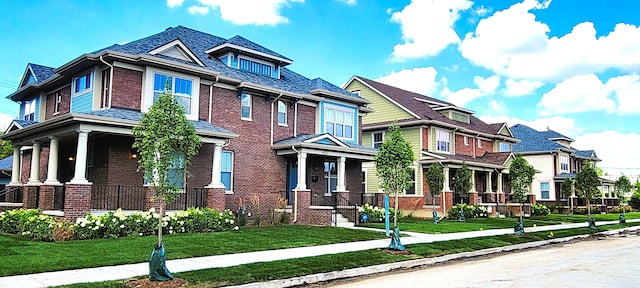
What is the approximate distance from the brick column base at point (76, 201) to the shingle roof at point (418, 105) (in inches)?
918

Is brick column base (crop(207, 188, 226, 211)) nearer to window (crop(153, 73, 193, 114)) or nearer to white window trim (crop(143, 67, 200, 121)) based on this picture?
white window trim (crop(143, 67, 200, 121))

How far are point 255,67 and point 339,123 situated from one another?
5350mm

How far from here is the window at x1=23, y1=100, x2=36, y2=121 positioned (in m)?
25.1

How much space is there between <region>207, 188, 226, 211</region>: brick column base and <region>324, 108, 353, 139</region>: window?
8511 mm

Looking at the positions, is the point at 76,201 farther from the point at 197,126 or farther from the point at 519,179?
the point at 519,179

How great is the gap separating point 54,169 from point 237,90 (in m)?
8.21

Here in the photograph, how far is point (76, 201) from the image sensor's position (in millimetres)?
16359

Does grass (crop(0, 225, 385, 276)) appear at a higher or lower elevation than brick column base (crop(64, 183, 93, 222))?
lower

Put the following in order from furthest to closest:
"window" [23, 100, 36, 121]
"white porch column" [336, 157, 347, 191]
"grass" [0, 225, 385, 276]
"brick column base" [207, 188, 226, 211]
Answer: "window" [23, 100, 36, 121] < "white porch column" [336, 157, 347, 191] < "brick column base" [207, 188, 226, 211] < "grass" [0, 225, 385, 276]

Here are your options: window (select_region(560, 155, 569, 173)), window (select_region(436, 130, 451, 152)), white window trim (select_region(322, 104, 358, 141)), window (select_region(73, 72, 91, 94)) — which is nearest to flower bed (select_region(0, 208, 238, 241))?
window (select_region(73, 72, 91, 94))

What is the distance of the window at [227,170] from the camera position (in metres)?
22.4

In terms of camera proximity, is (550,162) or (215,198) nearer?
(215,198)

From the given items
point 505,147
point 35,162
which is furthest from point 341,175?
point 505,147

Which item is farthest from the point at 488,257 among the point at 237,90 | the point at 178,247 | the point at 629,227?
the point at 629,227
